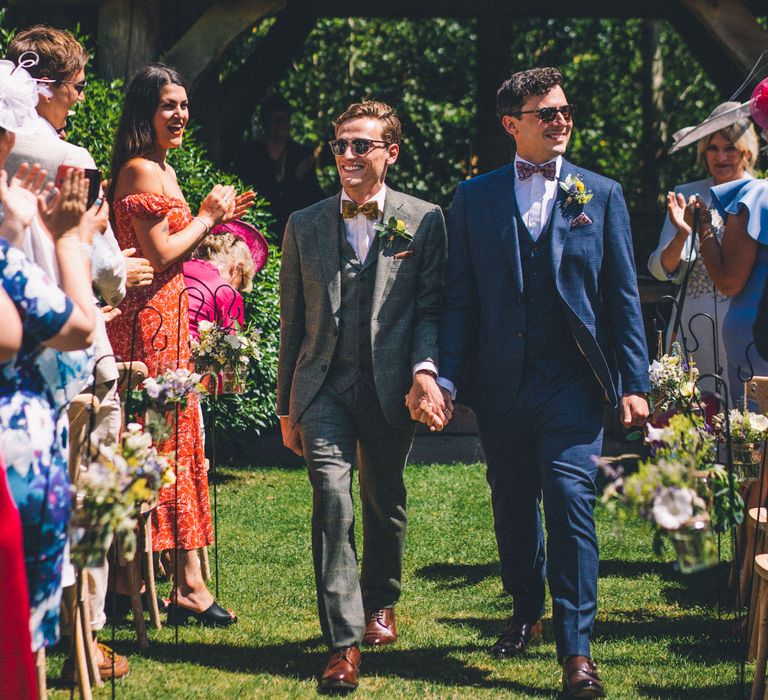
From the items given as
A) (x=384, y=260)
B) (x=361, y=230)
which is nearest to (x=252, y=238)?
(x=361, y=230)

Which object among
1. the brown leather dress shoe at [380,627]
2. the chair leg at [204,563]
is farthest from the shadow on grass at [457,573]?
the chair leg at [204,563]

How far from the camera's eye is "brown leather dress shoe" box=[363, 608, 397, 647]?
15.3 ft

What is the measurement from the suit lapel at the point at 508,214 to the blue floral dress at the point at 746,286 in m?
1.07

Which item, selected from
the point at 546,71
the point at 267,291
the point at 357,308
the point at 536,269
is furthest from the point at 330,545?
the point at 267,291

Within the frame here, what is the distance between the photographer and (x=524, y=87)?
170 inches

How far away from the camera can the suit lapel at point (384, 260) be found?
437 cm

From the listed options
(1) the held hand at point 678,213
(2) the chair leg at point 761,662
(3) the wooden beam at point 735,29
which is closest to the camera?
(2) the chair leg at point 761,662

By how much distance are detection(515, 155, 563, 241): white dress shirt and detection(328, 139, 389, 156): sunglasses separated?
56cm

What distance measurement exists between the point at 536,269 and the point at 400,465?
0.96 m

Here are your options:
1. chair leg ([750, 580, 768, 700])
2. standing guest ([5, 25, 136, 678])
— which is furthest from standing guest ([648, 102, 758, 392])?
standing guest ([5, 25, 136, 678])

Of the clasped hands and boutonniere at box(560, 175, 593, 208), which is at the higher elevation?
boutonniere at box(560, 175, 593, 208)

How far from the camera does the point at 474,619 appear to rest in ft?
16.7

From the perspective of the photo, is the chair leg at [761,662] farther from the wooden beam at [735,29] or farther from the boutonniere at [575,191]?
the wooden beam at [735,29]

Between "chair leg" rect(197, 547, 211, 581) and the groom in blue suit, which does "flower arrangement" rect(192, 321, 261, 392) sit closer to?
"chair leg" rect(197, 547, 211, 581)
